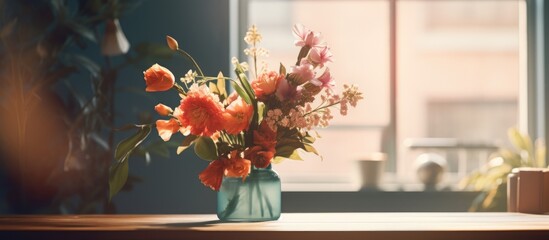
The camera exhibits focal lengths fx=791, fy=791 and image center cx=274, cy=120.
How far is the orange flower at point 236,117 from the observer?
177 centimetres

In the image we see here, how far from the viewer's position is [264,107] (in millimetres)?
1850

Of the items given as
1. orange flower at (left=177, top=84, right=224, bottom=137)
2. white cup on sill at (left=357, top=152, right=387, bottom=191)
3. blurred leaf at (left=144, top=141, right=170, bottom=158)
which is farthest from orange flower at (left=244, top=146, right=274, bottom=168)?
white cup on sill at (left=357, top=152, right=387, bottom=191)

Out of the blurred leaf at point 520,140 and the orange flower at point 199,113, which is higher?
the orange flower at point 199,113

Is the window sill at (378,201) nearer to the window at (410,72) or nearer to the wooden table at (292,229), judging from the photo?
the window at (410,72)

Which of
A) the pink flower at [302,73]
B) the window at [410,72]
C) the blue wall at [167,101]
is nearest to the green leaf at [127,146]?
the pink flower at [302,73]

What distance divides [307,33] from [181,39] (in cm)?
209

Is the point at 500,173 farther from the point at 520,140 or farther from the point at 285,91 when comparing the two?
the point at 285,91

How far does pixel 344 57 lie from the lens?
448 centimetres

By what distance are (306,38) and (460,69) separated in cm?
285

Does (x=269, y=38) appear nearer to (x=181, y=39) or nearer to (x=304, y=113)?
(x=181, y=39)

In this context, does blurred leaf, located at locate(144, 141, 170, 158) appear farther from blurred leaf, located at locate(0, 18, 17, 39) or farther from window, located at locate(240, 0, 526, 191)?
window, located at locate(240, 0, 526, 191)

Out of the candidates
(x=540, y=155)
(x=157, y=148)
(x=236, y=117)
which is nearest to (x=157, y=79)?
(x=236, y=117)

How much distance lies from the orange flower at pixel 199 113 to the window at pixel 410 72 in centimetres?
247

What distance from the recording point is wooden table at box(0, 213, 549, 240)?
1.64 m
